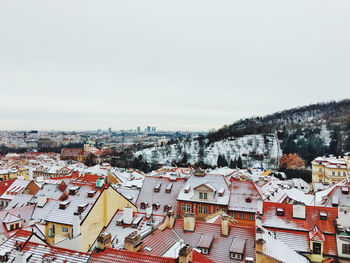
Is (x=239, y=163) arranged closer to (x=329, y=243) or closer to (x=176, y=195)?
(x=176, y=195)

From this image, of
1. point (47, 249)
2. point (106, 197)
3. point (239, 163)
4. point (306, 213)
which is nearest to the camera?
point (47, 249)

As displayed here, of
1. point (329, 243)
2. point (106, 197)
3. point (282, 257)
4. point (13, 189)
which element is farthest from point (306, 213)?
point (13, 189)

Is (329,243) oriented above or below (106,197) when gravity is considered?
below

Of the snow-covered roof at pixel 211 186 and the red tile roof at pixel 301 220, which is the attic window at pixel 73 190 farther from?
the red tile roof at pixel 301 220

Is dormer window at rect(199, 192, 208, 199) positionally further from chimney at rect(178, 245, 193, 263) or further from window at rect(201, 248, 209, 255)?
chimney at rect(178, 245, 193, 263)

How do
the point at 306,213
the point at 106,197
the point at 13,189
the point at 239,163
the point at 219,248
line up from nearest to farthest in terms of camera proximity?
the point at 219,248 → the point at 106,197 → the point at 306,213 → the point at 13,189 → the point at 239,163

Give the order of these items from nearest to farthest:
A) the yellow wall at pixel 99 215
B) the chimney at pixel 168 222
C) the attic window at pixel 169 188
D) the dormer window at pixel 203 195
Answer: the yellow wall at pixel 99 215 < the chimney at pixel 168 222 < the dormer window at pixel 203 195 < the attic window at pixel 169 188

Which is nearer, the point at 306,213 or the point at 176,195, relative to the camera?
the point at 306,213

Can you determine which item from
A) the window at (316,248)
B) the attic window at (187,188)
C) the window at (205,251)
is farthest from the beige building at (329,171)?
the window at (205,251)
